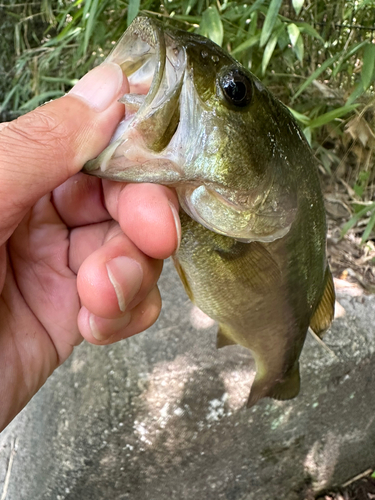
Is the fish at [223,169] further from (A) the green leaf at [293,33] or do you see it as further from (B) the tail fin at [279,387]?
(A) the green leaf at [293,33]

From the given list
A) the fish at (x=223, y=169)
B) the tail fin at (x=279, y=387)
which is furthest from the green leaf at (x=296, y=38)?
the tail fin at (x=279, y=387)

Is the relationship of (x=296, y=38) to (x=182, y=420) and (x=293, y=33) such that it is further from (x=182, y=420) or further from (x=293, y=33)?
(x=182, y=420)

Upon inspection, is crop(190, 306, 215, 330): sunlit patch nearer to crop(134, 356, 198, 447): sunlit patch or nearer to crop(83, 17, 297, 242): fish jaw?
crop(134, 356, 198, 447): sunlit patch

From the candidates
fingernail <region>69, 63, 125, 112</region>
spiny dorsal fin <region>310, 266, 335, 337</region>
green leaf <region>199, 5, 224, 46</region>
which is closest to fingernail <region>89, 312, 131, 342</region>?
fingernail <region>69, 63, 125, 112</region>

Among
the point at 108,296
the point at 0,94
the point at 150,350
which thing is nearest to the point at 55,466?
the point at 150,350

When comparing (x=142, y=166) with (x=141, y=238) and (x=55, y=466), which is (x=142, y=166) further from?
(x=55, y=466)

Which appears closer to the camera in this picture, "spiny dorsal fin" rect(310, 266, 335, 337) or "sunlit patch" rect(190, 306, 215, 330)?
"spiny dorsal fin" rect(310, 266, 335, 337)

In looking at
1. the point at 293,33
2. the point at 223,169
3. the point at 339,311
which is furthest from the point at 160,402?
the point at 293,33
